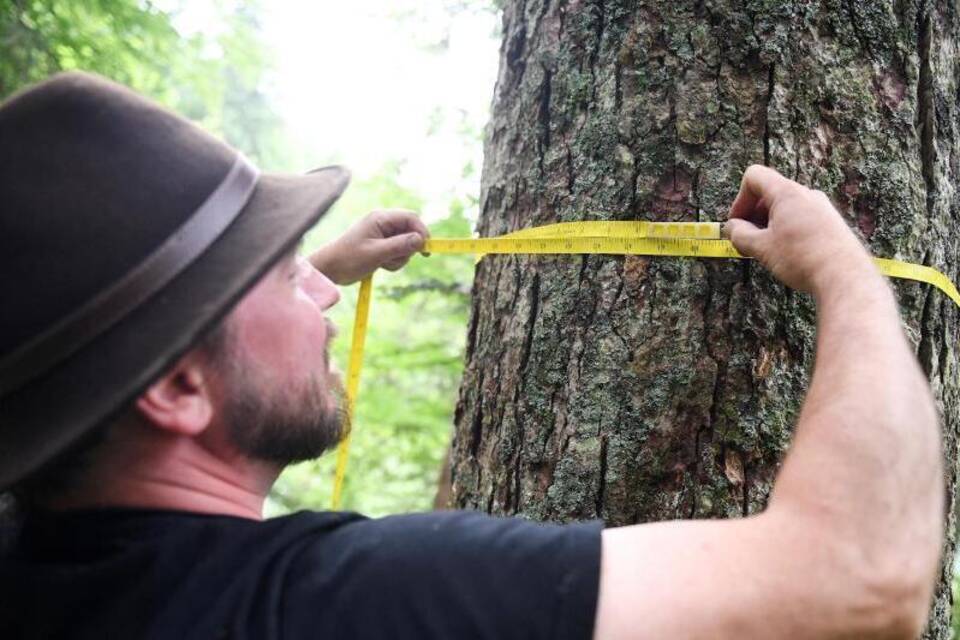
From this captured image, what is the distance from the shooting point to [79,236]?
148 cm

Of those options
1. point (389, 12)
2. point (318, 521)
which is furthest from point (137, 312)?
point (389, 12)

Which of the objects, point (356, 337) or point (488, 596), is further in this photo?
point (356, 337)

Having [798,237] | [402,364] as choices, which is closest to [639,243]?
[798,237]

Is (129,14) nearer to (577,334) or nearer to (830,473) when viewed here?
(577,334)

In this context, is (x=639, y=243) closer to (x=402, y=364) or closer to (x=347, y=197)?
(x=402, y=364)

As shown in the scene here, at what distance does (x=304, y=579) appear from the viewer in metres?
1.39

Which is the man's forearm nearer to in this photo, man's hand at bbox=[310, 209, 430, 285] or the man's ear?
the man's ear

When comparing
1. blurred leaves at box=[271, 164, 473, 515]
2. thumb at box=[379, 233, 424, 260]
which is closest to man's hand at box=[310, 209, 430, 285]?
thumb at box=[379, 233, 424, 260]

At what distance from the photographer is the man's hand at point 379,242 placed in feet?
8.95

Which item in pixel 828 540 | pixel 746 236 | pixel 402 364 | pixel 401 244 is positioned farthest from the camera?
pixel 402 364

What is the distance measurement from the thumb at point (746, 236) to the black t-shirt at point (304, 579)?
33.1 inches

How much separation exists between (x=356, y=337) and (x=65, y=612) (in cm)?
154

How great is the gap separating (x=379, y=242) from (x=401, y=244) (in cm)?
8

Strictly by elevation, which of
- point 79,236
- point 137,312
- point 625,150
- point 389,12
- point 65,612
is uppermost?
point 389,12
